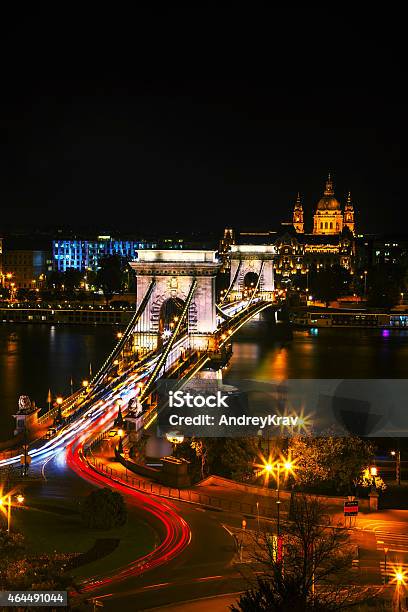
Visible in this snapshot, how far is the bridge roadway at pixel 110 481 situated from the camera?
12844 mm

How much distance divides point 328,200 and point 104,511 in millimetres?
109246

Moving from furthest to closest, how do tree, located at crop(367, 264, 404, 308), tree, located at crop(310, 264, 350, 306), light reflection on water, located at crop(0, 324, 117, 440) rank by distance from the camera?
1. tree, located at crop(310, 264, 350, 306)
2. tree, located at crop(367, 264, 404, 308)
3. light reflection on water, located at crop(0, 324, 117, 440)

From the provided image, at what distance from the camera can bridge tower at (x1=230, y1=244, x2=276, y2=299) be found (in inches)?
2596

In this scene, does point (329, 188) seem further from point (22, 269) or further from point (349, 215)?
point (22, 269)

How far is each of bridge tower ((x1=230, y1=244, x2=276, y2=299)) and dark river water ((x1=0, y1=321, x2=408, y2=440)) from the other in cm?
476

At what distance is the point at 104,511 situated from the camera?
1425 centimetres

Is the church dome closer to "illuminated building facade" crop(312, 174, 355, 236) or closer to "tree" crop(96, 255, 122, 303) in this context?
"illuminated building facade" crop(312, 174, 355, 236)

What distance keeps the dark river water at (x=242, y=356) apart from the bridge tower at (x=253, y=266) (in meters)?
4.76

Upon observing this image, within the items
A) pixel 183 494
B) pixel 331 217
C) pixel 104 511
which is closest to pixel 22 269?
pixel 331 217

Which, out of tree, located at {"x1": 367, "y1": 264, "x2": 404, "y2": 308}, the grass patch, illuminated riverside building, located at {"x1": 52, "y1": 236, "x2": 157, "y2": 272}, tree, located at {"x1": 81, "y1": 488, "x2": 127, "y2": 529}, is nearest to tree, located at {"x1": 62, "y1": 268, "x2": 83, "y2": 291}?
illuminated riverside building, located at {"x1": 52, "y1": 236, "x2": 157, "y2": 272}

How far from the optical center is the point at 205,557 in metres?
13.1

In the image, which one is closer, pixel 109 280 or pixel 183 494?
pixel 183 494

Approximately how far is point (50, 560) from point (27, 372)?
26339 mm

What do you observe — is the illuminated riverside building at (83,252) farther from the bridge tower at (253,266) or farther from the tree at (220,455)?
the tree at (220,455)
